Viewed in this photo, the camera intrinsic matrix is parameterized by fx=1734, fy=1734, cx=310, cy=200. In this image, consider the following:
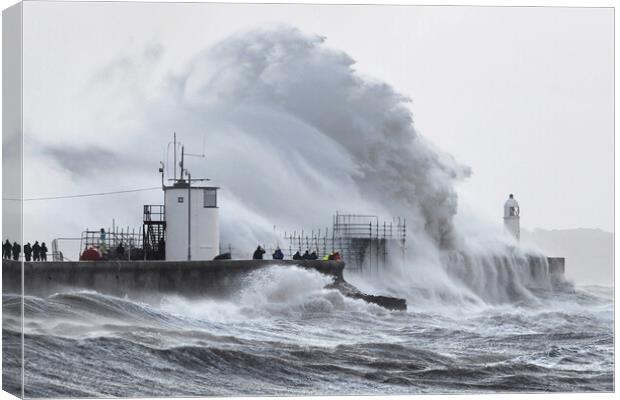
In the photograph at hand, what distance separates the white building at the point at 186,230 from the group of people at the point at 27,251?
3692 mm

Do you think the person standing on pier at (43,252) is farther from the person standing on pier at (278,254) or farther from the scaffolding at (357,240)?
the scaffolding at (357,240)

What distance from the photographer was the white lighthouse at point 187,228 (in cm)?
3625

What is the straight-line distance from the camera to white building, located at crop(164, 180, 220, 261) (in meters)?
36.4

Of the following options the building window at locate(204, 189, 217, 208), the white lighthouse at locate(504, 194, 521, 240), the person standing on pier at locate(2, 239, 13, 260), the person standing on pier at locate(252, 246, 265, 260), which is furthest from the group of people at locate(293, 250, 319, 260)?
the person standing on pier at locate(2, 239, 13, 260)

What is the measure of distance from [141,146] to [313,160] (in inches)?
162

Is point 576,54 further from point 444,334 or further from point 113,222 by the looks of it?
point 113,222

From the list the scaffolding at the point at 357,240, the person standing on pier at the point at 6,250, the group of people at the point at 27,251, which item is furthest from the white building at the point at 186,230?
the person standing on pier at the point at 6,250

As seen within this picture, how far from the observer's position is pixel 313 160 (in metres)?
36.7

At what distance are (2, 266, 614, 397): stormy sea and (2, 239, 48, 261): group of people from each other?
2.58 ft

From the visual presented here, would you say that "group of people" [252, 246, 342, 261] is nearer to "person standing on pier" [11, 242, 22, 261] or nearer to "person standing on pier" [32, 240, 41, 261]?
"person standing on pier" [32, 240, 41, 261]

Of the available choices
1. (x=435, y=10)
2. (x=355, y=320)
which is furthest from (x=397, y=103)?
(x=355, y=320)

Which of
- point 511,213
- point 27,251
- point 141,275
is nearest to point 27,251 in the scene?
point 27,251

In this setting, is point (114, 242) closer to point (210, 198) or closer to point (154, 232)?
point (154, 232)

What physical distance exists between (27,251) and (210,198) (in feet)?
15.2
